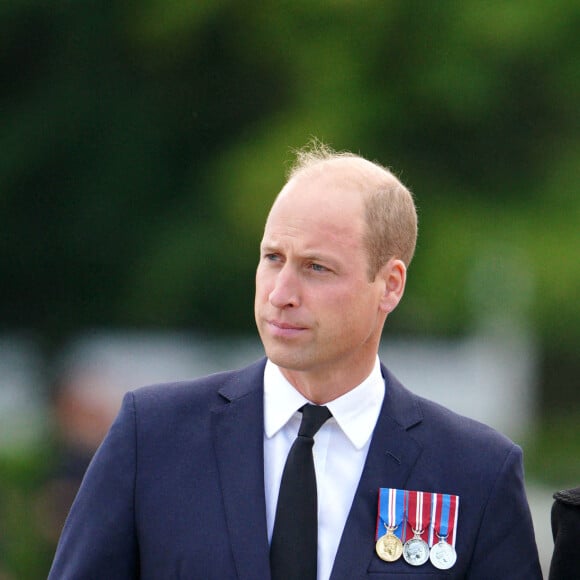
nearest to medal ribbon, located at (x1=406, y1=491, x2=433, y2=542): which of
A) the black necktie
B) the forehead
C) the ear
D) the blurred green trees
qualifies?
the black necktie

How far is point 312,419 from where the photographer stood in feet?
11.7

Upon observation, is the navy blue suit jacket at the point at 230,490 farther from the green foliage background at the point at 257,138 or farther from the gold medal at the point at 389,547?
the green foliage background at the point at 257,138

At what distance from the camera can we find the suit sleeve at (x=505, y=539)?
11.6 feet

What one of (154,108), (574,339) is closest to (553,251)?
(574,339)

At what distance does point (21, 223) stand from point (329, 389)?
24.6ft

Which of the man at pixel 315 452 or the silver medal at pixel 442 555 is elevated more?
the man at pixel 315 452

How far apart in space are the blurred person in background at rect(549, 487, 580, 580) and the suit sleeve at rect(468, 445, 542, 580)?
0.08 meters

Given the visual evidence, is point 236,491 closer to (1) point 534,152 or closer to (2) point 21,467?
(2) point 21,467

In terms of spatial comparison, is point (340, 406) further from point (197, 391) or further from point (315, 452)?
point (197, 391)

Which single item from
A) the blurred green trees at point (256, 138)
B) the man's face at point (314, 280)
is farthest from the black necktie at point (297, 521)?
the blurred green trees at point (256, 138)

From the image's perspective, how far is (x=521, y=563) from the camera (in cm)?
355

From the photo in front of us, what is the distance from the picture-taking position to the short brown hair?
3578 millimetres

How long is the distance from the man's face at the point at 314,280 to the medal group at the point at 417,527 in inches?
14.4

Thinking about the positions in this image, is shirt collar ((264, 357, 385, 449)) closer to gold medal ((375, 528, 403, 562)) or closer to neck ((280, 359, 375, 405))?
neck ((280, 359, 375, 405))
